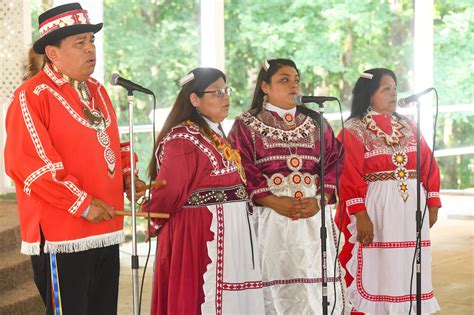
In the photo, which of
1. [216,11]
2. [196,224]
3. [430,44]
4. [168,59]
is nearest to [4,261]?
[196,224]

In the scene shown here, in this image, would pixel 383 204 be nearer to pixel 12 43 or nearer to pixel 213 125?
pixel 213 125

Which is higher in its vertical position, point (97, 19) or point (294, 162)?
point (97, 19)

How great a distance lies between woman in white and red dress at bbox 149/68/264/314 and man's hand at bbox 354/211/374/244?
0.95 meters

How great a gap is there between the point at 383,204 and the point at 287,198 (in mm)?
729

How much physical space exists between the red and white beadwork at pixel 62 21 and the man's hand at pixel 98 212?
0.70 metres

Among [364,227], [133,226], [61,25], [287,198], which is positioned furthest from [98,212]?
[364,227]

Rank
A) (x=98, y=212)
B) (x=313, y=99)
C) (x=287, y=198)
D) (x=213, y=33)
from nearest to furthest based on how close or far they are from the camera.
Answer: (x=98, y=212) < (x=313, y=99) < (x=287, y=198) < (x=213, y=33)

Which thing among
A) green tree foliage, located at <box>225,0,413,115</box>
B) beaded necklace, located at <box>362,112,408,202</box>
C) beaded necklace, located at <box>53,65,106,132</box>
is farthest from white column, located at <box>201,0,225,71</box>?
beaded necklace, located at <box>53,65,106,132</box>

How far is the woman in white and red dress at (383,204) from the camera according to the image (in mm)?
5109

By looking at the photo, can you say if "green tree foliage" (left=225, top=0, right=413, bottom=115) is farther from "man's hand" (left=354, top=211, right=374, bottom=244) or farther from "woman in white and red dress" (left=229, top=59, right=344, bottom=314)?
"woman in white and red dress" (left=229, top=59, right=344, bottom=314)

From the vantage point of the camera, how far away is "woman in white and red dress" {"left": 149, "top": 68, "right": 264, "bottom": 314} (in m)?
4.21

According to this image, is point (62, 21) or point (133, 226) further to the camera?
point (62, 21)

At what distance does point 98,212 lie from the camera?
358cm

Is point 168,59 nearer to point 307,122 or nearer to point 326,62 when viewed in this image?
point 326,62
